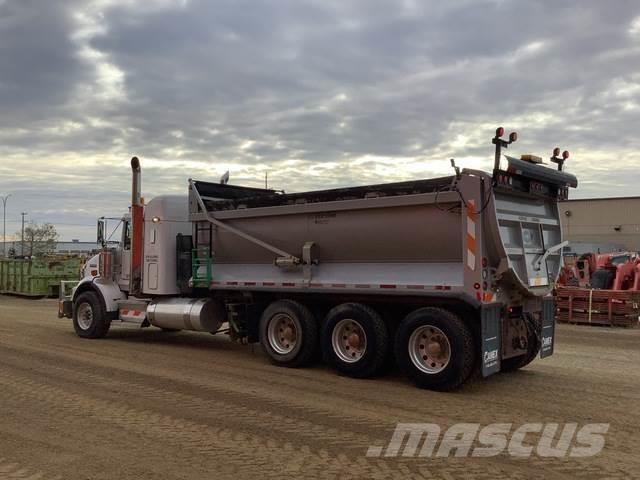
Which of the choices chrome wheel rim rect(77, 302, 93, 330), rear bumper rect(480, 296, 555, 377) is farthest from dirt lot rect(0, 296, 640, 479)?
chrome wheel rim rect(77, 302, 93, 330)

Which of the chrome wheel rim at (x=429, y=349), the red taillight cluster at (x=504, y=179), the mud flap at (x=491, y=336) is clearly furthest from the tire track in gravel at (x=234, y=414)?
the red taillight cluster at (x=504, y=179)

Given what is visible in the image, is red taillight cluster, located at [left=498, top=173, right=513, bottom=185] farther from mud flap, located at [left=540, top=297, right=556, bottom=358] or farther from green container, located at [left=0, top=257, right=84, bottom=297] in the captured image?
green container, located at [left=0, top=257, right=84, bottom=297]

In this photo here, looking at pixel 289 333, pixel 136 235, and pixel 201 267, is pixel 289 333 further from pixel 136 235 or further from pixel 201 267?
pixel 136 235

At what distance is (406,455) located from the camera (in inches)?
213

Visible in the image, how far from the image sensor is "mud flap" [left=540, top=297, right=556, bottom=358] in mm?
9117

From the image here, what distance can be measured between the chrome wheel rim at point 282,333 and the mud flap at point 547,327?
3.66m

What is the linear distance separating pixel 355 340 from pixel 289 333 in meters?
1.33

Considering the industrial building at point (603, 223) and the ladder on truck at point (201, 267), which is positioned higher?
the industrial building at point (603, 223)

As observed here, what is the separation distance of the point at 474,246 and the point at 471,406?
1952 millimetres

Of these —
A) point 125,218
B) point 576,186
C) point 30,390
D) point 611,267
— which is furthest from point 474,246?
point 611,267

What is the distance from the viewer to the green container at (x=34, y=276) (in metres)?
25.4

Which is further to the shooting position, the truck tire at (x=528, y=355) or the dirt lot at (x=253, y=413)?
the truck tire at (x=528, y=355)

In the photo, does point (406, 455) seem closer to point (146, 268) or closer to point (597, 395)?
point (597, 395)
